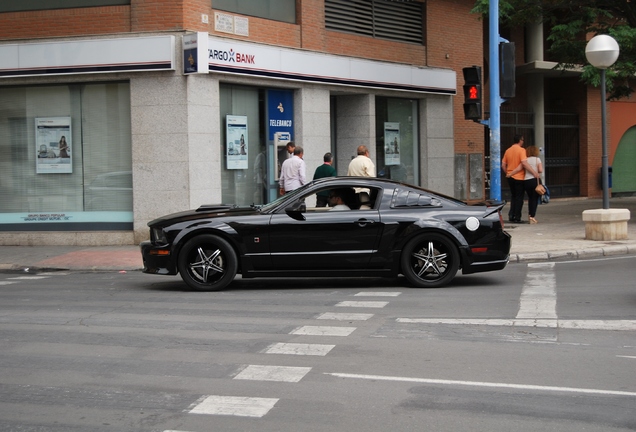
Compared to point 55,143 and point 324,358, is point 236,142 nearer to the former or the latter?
point 55,143

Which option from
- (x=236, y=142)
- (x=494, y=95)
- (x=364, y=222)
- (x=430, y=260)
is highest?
(x=494, y=95)

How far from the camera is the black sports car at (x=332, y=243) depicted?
11023 millimetres

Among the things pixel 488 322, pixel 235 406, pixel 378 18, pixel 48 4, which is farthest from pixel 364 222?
pixel 378 18

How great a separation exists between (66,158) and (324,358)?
12.0 m

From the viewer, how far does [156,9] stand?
16875 mm

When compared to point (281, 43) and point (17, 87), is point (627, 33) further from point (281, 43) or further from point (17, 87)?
point (17, 87)

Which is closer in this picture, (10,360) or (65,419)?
(65,419)

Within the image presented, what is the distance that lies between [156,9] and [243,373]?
11780 millimetres

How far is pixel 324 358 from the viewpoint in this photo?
281 inches

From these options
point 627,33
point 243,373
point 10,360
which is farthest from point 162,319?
point 627,33

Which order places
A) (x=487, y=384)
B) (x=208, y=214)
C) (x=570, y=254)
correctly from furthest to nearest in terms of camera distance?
(x=570, y=254)
(x=208, y=214)
(x=487, y=384)

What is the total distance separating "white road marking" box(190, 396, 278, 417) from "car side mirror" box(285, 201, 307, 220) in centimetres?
527

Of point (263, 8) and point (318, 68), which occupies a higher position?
point (263, 8)

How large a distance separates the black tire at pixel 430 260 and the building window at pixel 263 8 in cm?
862
